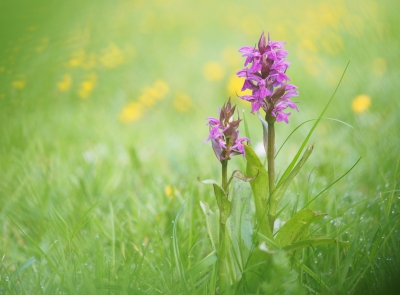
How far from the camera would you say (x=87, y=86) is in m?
2.74

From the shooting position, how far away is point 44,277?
4.09ft

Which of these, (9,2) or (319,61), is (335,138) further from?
(9,2)

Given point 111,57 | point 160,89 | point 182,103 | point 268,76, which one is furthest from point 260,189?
point 111,57

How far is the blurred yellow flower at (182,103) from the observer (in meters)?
2.87

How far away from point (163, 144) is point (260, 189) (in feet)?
4.76

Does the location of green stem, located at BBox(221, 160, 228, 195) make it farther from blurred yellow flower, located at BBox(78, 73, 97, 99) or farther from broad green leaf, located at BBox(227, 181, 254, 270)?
blurred yellow flower, located at BBox(78, 73, 97, 99)

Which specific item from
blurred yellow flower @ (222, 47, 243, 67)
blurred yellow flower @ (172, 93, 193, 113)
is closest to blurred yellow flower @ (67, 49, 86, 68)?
blurred yellow flower @ (172, 93, 193, 113)

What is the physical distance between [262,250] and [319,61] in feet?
8.50

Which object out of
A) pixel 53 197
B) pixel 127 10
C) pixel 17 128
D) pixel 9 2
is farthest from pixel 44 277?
pixel 127 10

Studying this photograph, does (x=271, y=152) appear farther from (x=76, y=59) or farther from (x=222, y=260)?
(x=76, y=59)

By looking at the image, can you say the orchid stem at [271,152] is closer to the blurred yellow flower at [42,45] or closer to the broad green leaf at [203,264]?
the broad green leaf at [203,264]

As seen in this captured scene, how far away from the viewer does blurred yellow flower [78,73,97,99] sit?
2.77 m

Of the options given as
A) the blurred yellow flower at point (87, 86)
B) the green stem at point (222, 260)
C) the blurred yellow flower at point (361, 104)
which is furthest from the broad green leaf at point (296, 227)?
the blurred yellow flower at point (87, 86)

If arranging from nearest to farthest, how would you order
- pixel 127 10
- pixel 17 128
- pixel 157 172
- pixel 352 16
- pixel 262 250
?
A: 1. pixel 262 250
2. pixel 157 172
3. pixel 17 128
4. pixel 352 16
5. pixel 127 10
